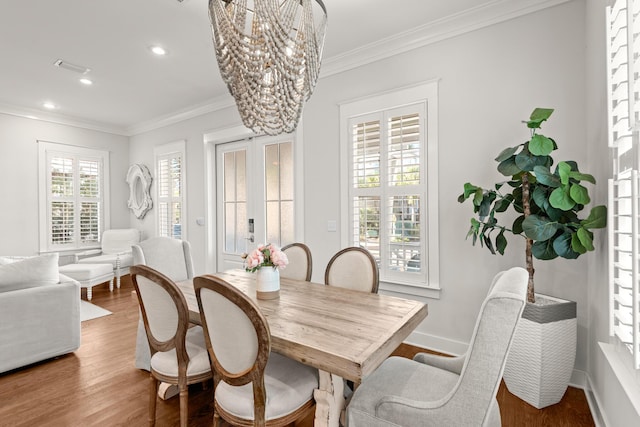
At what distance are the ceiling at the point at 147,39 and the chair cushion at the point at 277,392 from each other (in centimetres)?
256

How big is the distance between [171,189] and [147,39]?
2.76 metres

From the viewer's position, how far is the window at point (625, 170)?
106cm

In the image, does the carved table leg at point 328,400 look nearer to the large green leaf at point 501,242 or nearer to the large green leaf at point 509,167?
the large green leaf at point 501,242

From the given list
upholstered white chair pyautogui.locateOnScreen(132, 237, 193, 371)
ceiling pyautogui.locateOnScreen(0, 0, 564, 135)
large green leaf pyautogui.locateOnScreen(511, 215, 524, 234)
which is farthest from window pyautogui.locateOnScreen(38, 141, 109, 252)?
large green leaf pyautogui.locateOnScreen(511, 215, 524, 234)

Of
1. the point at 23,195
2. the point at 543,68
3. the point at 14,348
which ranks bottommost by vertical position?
the point at 14,348

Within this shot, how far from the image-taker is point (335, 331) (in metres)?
1.42

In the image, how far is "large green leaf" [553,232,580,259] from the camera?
1838mm

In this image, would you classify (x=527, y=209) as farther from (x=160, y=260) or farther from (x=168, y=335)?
(x=160, y=260)

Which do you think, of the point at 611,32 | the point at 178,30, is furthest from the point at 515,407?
the point at 178,30

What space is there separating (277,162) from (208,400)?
8.89 ft

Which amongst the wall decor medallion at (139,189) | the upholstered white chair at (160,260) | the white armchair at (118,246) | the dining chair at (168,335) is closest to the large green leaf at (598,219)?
the dining chair at (168,335)

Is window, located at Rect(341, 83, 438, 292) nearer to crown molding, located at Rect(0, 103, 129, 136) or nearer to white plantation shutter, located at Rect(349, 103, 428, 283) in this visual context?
white plantation shutter, located at Rect(349, 103, 428, 283)

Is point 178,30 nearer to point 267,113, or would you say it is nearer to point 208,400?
point 267,113

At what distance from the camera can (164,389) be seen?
2072 mm
